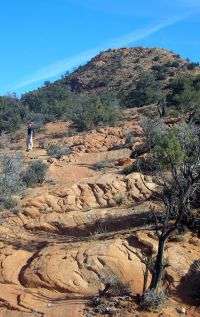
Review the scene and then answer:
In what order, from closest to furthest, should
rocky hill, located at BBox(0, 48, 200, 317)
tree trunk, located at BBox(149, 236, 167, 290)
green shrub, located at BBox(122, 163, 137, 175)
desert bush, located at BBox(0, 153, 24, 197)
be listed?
tree trunk, located at BBox(149, 236, 167, 290), rocky hill, located at BBox(0, 48, 200, 317), desert bush, located at BBox(0, 153, 24, 197), green shrub, located at BBox(122, 163, 137, 175)

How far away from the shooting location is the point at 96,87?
63844mm

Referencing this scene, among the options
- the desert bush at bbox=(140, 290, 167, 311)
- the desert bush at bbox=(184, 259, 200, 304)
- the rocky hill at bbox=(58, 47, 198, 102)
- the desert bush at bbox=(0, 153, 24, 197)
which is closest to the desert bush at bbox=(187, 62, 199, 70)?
the rocky hill at bbox=(58, 47, 198, 102)

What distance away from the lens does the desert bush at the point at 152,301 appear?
1042 cm

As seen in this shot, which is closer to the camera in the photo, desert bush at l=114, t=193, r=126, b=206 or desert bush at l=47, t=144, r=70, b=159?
desert bush at l=114, t=193, r=126, b=206

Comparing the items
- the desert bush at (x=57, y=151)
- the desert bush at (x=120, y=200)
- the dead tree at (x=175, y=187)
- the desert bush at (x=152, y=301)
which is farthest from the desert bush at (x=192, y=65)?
the desert bush at (x=152, y=301)

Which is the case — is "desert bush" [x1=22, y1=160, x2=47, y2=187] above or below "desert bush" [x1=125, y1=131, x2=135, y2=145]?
below

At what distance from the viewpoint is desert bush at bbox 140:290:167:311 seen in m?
10.4

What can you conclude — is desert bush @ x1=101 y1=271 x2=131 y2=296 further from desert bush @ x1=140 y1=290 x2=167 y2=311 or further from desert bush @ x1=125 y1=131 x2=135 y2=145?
desert bush @ x1=125 y1=131 x2=135 y2=145

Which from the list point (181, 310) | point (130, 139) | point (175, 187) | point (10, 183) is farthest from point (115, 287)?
point (130, 139)

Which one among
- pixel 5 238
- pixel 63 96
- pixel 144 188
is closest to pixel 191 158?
pixel 144 188

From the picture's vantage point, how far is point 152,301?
1042 cm

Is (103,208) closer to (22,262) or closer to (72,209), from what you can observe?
(72,209)

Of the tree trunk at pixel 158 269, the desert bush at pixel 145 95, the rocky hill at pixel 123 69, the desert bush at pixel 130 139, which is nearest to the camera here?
the tree trunk at pixel 158 269

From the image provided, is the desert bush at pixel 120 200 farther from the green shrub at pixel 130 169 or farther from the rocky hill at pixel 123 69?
the rocky hill at pixel 123 69
